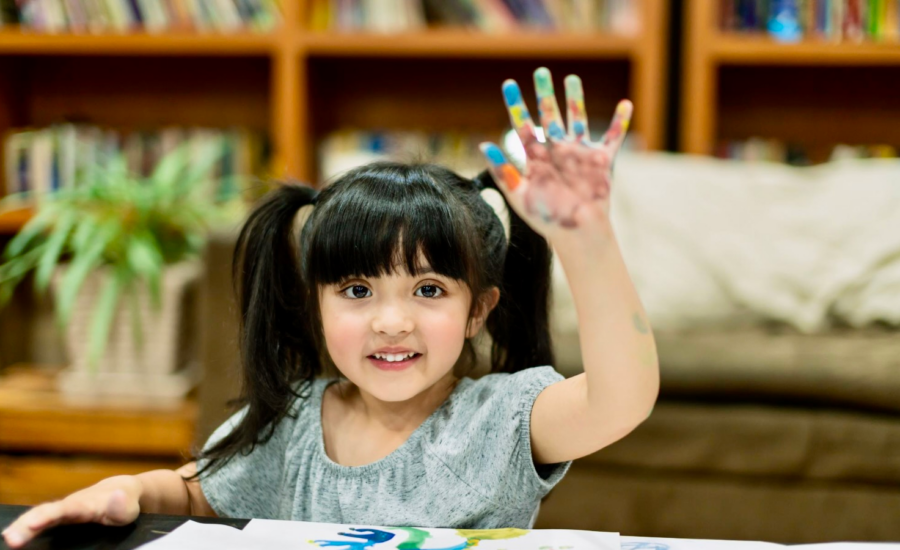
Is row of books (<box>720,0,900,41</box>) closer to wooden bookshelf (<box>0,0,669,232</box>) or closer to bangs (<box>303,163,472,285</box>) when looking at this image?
wooden bookshelf (<box>0,0,669,232</box>)

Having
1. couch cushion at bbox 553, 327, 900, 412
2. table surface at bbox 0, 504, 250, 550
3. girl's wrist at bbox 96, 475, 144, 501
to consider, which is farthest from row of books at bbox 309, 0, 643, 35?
table surface at bbox 0, 504, 250, 550

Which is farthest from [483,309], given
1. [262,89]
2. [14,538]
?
[262,89]

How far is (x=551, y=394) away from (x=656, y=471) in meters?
0.85

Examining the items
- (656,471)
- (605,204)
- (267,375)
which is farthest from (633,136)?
(605,204)

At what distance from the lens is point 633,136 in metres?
2.28

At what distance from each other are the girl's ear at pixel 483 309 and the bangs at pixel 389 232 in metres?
0.06

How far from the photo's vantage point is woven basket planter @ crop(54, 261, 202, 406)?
1.84m

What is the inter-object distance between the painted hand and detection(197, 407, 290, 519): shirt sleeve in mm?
431

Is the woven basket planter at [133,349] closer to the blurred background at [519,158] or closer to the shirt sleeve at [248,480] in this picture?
the blurred background at [519,158]

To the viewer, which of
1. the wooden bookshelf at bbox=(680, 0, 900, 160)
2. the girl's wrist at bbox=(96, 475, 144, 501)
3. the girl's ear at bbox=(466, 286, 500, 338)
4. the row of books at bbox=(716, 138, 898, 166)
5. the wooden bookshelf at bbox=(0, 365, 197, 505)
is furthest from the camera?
the wooden bookshelf at bbox=(680, 0, 900, 160)

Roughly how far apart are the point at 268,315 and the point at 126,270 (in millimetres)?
1067

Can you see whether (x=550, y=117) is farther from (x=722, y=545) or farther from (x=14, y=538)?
(x=14, y=538)

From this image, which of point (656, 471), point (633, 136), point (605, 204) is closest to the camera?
point (605, 204)

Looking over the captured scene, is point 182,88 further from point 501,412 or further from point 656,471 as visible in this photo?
point 501,412
